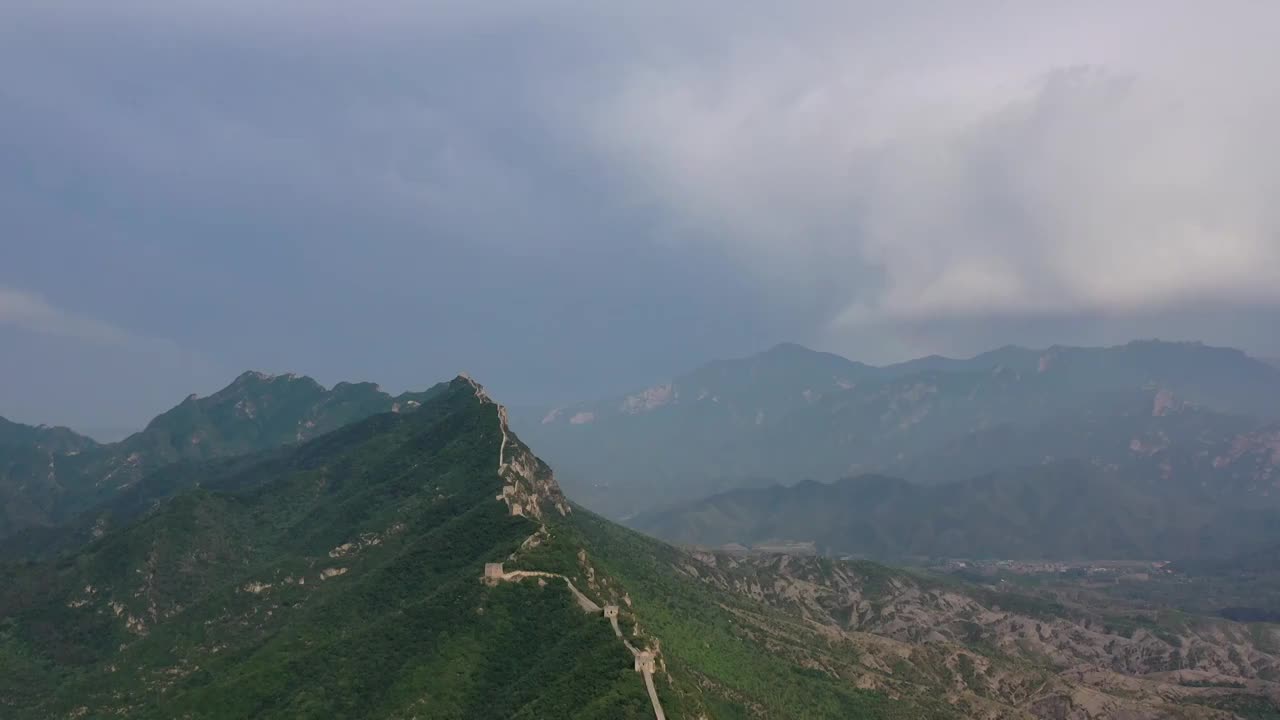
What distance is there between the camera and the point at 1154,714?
17800 cm

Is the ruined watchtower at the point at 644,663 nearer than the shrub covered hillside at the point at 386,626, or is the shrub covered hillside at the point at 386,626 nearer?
the ruined watchtower at the point at 644,663

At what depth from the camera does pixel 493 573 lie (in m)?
129

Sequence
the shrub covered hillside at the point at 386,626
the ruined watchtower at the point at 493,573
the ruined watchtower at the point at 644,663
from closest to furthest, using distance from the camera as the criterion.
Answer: the ruined watchtower at the point at 644,663
the shrub covered hillside at the point at 386,626
the ruined watchtower at the point at 493,573

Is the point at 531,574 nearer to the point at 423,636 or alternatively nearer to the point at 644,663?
the point at 423,636

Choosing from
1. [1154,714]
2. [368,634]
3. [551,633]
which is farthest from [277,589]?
[1154,714]

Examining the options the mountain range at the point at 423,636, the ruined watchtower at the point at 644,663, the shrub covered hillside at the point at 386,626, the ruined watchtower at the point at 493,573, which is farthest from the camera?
the ruined watchtower at the point at 493,573

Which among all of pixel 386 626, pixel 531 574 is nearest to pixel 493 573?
pixel 531 574

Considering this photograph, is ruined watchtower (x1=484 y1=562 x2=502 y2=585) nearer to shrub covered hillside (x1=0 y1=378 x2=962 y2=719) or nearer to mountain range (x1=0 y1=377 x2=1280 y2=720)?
mountain range (x1=0 y1=377 x2=1280 y2=720)

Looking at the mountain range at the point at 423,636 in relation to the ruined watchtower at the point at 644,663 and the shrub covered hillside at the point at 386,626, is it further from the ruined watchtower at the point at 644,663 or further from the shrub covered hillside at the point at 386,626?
the shrub covered hillside at the point at 386,626

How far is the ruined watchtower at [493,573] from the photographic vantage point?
423 feet

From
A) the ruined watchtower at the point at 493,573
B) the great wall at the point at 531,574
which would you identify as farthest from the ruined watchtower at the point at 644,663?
the ruined watchtower at the point at 493,573

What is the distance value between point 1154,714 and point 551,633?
145 m

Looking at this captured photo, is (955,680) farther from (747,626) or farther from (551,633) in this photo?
(551,633)

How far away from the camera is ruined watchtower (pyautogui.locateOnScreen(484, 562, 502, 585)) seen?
129m
